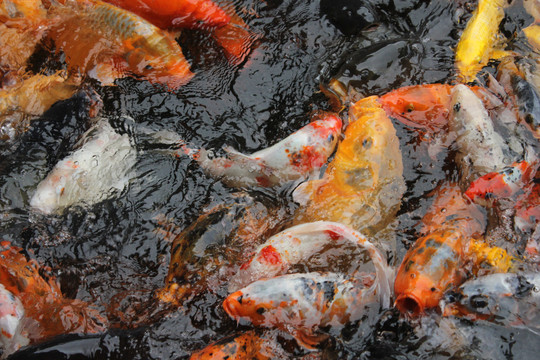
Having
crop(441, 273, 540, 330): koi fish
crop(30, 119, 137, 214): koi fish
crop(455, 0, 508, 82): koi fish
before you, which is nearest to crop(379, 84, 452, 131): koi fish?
crop(455, 0, 508, 82): koi fish

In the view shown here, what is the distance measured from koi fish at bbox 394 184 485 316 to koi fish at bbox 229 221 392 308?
0.18m

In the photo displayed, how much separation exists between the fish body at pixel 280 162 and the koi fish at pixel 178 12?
1696mm

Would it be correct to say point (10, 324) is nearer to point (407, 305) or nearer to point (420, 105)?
point (407, 305)

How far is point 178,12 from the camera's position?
4828 mm

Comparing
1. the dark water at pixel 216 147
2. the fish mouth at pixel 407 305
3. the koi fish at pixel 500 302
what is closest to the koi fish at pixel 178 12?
the dark water at pixel 216 147

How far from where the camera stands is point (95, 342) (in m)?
3.00

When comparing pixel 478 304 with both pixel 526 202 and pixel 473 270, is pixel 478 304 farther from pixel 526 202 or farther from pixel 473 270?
pixel 526 202

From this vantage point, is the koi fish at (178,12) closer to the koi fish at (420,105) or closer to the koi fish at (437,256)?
the koi fish at (420,105)

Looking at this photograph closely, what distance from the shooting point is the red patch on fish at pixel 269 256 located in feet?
11.2

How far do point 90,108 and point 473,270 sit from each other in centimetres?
357

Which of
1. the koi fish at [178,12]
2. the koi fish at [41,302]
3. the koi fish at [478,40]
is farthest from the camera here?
the koi fish at [178,12]

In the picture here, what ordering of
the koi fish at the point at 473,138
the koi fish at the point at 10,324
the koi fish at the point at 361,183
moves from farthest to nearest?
the koi fish at the point at 473,138 → the koi fish at the point at 361,183 → the koi fish at the point at 10,324

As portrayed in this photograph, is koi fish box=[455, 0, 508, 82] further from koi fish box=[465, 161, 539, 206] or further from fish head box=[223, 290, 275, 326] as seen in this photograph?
fish head box=[223, 290, 275, 326]

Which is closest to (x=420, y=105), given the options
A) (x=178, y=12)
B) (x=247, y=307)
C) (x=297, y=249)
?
(x=297, y=249)
